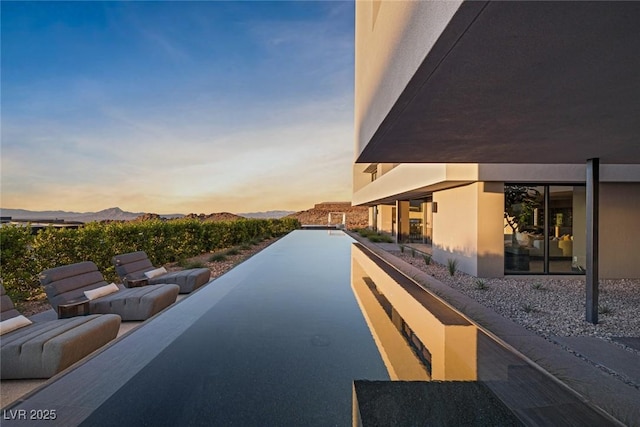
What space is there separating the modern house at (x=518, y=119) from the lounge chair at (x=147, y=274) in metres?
4.02

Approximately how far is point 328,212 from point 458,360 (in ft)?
167

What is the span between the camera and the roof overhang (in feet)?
5.38

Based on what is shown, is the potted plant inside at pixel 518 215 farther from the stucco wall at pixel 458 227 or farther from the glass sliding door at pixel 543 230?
the stucco wall at pixel 458 227

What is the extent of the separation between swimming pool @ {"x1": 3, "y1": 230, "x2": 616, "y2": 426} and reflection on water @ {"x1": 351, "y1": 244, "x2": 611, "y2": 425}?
1 cm

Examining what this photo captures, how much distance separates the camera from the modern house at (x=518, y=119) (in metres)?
1.77

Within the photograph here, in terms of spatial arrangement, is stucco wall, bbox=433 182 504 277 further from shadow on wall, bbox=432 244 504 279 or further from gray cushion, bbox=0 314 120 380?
gray cushion, bbox=0 314 120 380

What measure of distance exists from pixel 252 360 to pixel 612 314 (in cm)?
572

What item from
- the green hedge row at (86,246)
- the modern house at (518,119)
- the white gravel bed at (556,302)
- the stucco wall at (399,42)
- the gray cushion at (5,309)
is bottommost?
the white gravel bed at (556,302)

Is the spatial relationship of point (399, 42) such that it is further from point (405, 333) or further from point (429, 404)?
point (405, 333)

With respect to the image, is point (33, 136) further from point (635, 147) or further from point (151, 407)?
point (635, 147)

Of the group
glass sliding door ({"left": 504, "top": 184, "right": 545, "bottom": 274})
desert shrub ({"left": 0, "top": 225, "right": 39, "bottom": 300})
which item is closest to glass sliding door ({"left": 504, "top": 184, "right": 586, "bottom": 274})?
glass sliding door ({"left": 504, "top": 184, "right": 545, "bottom": 274})

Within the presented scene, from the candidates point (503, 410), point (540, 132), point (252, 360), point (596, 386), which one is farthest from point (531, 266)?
point (252, 360)

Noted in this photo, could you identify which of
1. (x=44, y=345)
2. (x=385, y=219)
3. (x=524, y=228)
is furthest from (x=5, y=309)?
(x=385, y=219)

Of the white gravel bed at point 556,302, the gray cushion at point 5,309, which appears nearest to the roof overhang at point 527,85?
the white gravel bed at point 556,302
